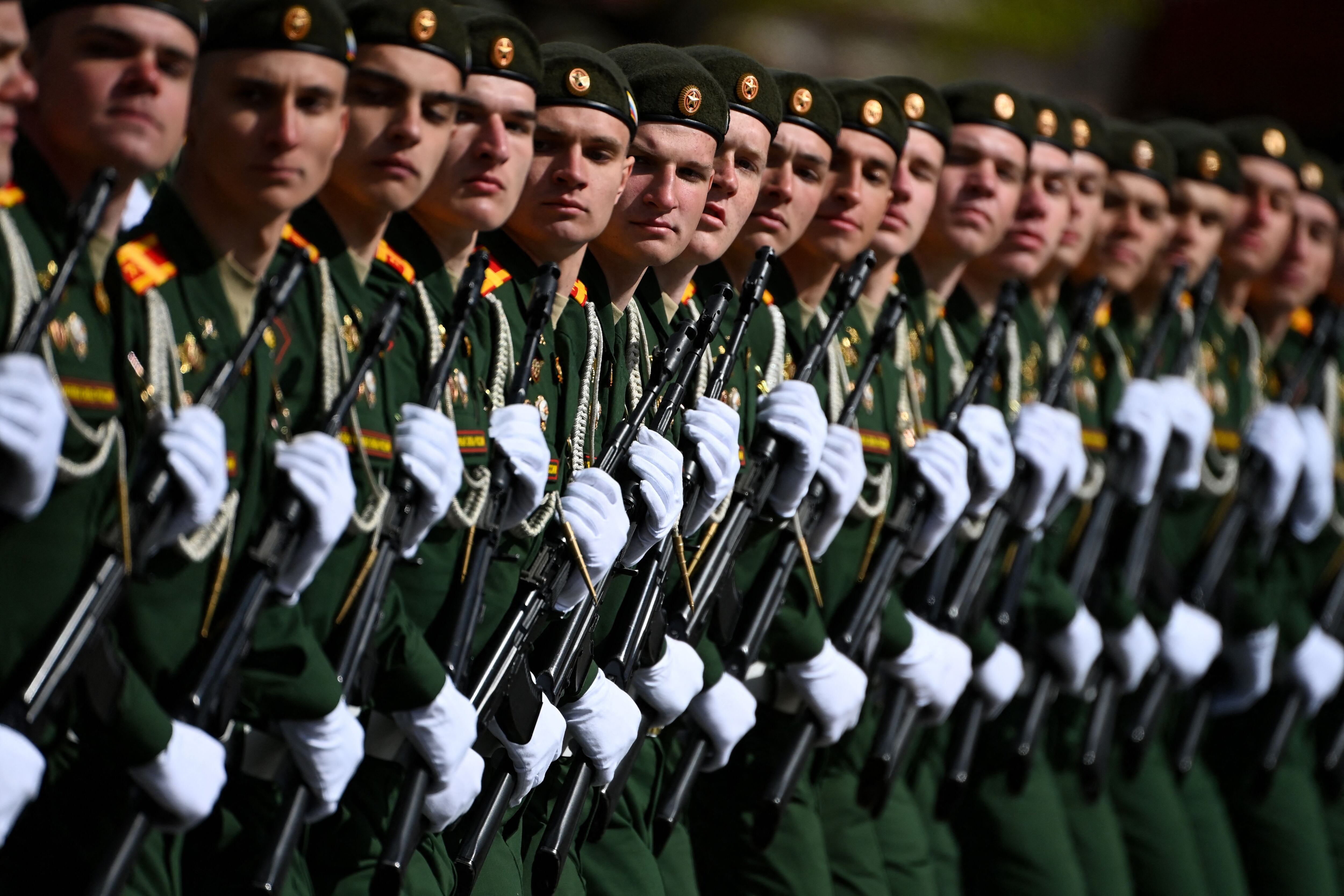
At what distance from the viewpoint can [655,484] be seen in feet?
16.7

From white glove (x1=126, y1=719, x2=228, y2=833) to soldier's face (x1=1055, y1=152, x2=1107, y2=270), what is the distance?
406 cm

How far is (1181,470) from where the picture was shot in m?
7.78

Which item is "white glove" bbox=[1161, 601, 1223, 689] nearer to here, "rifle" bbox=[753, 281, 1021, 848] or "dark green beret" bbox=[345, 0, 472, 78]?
"rifle" bbox=[753, 281, 1021, 848]

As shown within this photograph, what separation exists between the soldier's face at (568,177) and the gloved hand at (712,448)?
0.54 m

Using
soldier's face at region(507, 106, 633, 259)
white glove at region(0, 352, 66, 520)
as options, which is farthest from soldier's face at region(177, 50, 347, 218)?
soldier's face at region(507, 106, 633, 259)

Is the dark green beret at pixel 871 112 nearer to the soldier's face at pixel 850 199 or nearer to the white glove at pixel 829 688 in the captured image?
the soldier's face at pixel 850 199

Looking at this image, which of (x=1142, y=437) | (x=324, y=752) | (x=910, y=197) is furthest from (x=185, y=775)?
(x=1142, y=437)

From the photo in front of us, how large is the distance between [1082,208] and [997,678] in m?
1.56

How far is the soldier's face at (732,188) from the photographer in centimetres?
553

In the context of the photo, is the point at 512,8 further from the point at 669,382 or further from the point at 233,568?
the point at 233,568

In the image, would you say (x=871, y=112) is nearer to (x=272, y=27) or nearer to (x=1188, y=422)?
(x=1188, y=422)

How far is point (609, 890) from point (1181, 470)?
3.22 meters

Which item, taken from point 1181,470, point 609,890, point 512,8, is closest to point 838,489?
point 609,890

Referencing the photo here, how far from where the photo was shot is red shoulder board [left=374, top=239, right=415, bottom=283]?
186 inches
